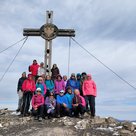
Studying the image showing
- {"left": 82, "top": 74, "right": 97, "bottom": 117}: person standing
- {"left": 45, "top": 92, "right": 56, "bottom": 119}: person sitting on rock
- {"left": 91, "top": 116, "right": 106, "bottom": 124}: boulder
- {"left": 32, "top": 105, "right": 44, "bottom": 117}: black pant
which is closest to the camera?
{"left": 91, "top": 116, "right": 106, "bottom": 124}: boulder

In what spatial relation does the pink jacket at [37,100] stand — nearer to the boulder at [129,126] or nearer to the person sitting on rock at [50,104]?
the person sitting on rock at [50,104]

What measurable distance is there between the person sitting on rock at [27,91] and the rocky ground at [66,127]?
0.64 metres

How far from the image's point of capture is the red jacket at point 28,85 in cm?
1588

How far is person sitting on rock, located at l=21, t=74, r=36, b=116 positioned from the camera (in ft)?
52.1

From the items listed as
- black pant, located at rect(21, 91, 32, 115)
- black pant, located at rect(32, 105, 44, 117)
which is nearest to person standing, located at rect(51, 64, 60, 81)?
black pant, located at rect(21, 91, 32, 115)

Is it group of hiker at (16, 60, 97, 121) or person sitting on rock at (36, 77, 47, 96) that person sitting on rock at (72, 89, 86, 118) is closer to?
group of hiker at (16, 60, 97, 121)

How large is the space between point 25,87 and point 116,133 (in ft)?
16.5

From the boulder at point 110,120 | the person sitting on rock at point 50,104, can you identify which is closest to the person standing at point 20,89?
the person sitting on rock at point 50,104

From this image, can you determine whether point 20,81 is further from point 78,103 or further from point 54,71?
point 78,103

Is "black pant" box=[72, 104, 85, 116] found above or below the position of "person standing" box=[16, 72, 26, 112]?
below

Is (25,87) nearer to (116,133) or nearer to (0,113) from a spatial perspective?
(0,113)

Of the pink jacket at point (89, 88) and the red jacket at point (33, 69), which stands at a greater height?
the red jacket at point (33, 69)

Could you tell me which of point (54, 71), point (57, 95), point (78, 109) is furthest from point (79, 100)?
point (54, 71)

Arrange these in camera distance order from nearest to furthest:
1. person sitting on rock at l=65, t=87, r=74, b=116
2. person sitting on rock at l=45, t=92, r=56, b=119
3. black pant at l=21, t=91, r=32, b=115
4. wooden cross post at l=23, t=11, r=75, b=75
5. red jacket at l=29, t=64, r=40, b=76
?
1. person sitting on rock at l=45, t=92, r=56, b=119
2. person sitting on rock at l=65, t=87, r=74, b=116
3. black pant at l=21, t=91, r=32, b=115
4. red jacket at l=29, t=64, r=40, b=76
5. wooden cross post at l=23, t=11, r=75, b=75
